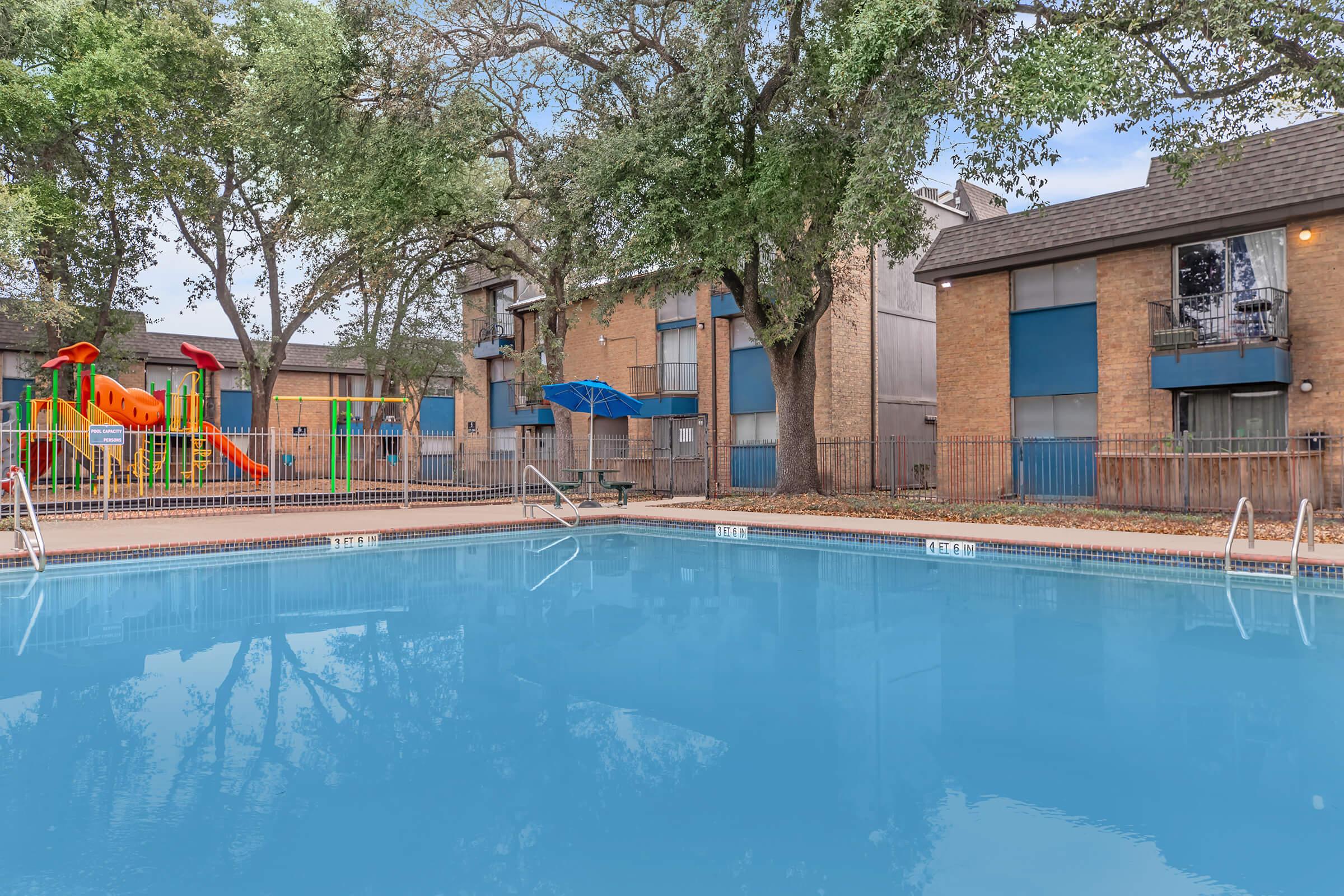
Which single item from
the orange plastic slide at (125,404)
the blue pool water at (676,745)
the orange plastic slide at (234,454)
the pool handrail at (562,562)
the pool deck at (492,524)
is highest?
the orange plastic slide at (125,404)

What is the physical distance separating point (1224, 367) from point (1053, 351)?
3.48 meters

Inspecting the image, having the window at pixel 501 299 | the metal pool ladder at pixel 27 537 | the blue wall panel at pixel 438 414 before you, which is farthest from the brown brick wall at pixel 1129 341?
the blue wall panel at pixel 438 414

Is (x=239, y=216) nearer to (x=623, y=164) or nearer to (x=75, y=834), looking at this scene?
(x=623, y=164)

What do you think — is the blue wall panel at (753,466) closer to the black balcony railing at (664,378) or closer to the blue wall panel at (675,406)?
the blue wall panel at (675,406)

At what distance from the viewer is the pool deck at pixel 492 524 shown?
1022 centimetres

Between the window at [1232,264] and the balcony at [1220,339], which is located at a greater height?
the window at [1232,264]

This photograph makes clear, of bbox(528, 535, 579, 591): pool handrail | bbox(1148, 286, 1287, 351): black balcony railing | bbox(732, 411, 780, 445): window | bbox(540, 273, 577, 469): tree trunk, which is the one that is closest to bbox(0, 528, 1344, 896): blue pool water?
bbox(528, 535, 579, 591): pool handrail

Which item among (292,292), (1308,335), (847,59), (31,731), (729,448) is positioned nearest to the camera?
(31,731)

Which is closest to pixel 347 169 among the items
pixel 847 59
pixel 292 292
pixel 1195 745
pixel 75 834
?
pixel 292 292

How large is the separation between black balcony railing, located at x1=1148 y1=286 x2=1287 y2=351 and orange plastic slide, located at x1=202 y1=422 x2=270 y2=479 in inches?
789

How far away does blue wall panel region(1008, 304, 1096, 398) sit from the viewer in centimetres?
1695

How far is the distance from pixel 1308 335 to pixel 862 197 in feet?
27.6

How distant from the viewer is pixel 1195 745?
167 inches

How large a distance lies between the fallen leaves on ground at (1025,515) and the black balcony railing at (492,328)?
1433cm
